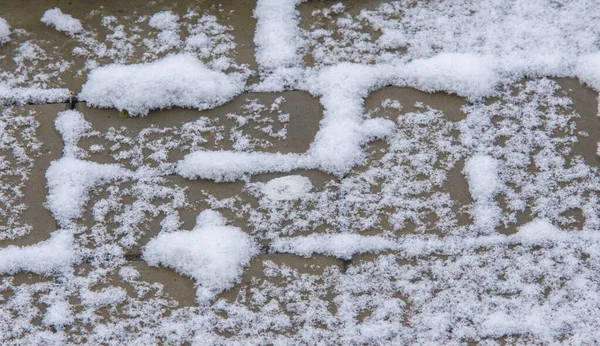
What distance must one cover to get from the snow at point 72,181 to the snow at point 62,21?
515mm

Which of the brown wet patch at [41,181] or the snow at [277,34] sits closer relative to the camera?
the brown wet patch at [41,181]

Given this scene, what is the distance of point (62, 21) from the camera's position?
2.03m

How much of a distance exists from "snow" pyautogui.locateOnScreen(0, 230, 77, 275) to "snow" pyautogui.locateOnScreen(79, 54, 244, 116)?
45cm

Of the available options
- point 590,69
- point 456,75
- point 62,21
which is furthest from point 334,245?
point 62,21

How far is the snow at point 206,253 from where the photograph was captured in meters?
1.51

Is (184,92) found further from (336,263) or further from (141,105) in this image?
(336,263)

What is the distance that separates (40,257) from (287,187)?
650mm

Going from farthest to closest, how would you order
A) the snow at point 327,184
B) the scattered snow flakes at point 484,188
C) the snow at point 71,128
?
1. the snow at point 71,128
2. the scattered snow flakes at point 484,188
3. the snow at point 327,184

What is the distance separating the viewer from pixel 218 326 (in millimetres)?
1460

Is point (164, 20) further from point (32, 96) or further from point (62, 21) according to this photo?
point (32, 96)

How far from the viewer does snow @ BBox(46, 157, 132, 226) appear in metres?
1.64

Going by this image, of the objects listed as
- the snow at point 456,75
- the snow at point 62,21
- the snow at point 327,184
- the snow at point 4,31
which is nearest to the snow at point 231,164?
the snow at point 327,184

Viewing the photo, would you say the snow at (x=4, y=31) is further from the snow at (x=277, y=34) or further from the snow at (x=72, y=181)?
the snow at (x=277, y=34)

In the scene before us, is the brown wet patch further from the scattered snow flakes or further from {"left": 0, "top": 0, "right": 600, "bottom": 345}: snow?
the scattered snow flakes
